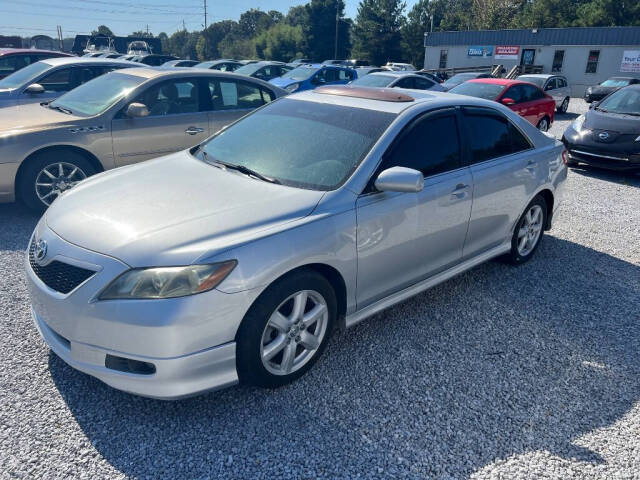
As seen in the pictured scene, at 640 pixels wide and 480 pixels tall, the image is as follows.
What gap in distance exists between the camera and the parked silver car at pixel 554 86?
17.3 meters

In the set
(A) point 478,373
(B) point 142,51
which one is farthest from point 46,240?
(B) point 142,51

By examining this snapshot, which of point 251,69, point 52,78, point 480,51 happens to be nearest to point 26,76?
point 52,78

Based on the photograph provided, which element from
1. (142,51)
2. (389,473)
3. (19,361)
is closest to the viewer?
(389,473)

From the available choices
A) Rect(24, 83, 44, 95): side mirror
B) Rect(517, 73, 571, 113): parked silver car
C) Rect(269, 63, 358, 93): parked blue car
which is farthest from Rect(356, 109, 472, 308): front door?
Rect(517, 73, 571, 113): parked silver car

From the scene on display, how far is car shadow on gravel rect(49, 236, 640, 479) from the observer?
8.00 feet

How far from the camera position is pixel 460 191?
366cm

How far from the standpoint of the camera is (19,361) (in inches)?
120

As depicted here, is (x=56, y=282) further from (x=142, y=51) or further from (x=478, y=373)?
(x=142, y=51)

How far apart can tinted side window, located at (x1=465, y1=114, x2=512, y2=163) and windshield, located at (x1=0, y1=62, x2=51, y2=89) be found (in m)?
7.36

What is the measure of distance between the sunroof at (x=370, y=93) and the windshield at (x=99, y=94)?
303cm

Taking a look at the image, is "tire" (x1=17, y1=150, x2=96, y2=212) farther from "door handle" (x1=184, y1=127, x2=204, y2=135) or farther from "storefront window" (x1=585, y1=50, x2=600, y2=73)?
"storefront window" (x1=585, y1=50, x2=600, y2=73)

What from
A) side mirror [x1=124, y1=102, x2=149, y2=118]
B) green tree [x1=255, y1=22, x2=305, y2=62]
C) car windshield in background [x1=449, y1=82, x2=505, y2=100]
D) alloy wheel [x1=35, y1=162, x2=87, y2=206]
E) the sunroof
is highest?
green tree [x1=255, y1=22, x2=305, y2=62]

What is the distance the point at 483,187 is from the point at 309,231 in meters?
1.80

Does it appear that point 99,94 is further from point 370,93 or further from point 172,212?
point 172,212
